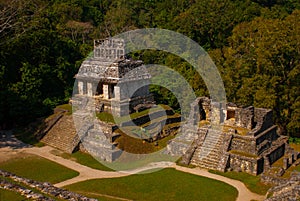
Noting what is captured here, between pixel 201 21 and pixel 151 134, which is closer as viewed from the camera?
pixel 151 134

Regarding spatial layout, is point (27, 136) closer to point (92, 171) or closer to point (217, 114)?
point (92, 171)

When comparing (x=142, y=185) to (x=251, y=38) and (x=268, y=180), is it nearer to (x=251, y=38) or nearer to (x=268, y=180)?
(x=268, y=180)

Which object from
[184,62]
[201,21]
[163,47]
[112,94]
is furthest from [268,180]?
[201,21]

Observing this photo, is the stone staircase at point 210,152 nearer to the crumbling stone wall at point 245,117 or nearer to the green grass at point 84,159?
the crumbling stone wall at point 245,117

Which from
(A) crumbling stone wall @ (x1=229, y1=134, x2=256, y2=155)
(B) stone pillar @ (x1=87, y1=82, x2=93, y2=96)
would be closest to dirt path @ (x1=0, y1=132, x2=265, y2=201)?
(A) crumbling stone wall @ (x1=229, y1=134, x2=256, y2=155)

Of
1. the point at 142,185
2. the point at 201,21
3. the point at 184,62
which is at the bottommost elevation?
the point at 142,185

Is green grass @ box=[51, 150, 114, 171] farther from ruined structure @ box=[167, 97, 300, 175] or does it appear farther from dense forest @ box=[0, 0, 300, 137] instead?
dense forest @ box=[0, 0, 300, 137]
